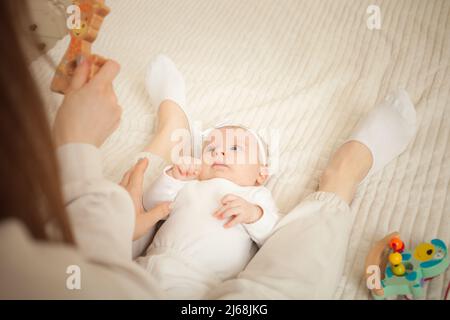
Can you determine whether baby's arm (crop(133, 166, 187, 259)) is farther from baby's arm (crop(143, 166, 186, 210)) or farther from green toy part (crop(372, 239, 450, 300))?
green toy part (crop(372, 239, 450, 300))

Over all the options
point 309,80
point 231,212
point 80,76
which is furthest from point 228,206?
point 309,80

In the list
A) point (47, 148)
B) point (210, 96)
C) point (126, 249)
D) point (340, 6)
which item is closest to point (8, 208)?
point (47, 148)

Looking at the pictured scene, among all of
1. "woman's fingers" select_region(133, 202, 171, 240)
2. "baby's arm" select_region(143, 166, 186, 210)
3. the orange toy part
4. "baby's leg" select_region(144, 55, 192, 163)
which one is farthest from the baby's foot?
the orange toy part

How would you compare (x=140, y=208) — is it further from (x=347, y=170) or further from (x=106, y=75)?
(x=347, y=170)

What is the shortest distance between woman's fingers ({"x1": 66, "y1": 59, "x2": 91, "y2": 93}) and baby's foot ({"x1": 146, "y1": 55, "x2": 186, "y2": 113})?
1.34 feet

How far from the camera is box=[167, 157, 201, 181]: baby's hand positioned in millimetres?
1022

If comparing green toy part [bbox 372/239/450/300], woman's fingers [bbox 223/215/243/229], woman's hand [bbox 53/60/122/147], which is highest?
woman's hand [bbox 53/60/122/147]

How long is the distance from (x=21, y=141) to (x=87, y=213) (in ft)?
Result: 0.78

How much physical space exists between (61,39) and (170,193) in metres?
0.91

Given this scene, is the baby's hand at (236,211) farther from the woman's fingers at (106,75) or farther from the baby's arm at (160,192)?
the woman's fingers at (106,75)

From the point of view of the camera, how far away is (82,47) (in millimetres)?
937

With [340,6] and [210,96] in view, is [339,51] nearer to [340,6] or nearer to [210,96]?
[340,6]

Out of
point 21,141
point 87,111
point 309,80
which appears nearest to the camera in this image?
point 21,141

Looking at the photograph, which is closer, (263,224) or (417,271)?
(417,271)
